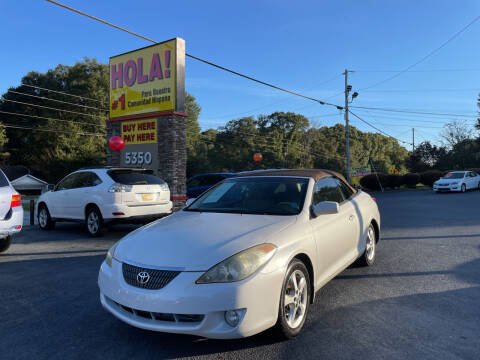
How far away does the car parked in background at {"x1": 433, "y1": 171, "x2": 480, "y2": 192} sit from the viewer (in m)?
23.8

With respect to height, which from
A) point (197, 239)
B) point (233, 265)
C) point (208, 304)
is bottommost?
point (208, 304)

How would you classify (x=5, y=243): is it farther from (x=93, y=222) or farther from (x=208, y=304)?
(x=208, y=304)

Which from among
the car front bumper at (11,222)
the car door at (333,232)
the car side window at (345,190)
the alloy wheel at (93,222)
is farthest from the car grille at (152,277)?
the alloy wheel at (93,222)

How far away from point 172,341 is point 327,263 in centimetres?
178

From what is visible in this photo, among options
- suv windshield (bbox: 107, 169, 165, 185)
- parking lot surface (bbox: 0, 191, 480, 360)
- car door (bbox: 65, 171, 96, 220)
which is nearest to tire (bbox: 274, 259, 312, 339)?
parking lot surface (bbox: 0, 191, 480, 360)

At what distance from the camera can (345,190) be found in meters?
5.38

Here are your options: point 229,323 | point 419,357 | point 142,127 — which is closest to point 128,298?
point 229,323

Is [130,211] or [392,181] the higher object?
[392,181]

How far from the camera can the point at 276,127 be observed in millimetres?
66750

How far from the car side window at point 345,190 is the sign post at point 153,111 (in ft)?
29.9

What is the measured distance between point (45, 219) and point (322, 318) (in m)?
9.20

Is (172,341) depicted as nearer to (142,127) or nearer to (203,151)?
(142,127)

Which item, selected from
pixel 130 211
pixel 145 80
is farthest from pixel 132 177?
pixel 145 80

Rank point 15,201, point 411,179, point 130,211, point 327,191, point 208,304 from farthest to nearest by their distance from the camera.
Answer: point 411,179, point 130,211, point 15,201, point 327,191, point 208,304
